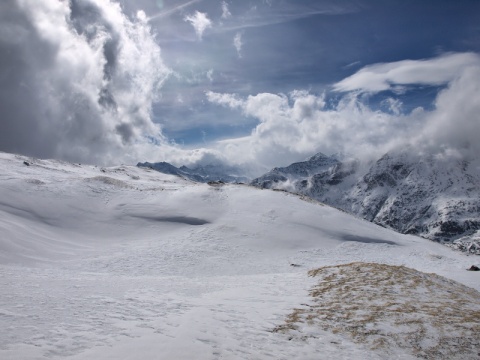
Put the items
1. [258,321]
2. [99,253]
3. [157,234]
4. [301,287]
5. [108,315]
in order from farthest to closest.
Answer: [157,234] → [99,253] → [301,287] → [258,321] → [108,315]

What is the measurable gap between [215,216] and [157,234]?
6.97m

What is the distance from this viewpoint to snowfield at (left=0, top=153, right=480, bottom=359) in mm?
9191

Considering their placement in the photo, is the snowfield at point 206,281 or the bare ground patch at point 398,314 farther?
the bare ground patch at point 398,314

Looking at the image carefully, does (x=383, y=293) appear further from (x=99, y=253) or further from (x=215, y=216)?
(x=215, y=216)

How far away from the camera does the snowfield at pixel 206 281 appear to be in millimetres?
9191

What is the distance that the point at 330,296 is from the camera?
14.6m

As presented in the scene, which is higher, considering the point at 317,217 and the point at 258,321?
the point at 317,217

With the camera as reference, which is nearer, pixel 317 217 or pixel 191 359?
pixel 191 359

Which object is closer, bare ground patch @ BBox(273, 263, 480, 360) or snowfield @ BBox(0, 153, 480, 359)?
snowfield @ BBox(0, 153, 480, 359)

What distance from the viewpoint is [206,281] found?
19.3m

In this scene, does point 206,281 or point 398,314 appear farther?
point 206,281

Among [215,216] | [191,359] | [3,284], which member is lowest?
[191,359]

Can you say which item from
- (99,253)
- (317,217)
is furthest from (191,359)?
(317,217)

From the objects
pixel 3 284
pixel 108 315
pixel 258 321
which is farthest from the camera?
pixel 3 284
